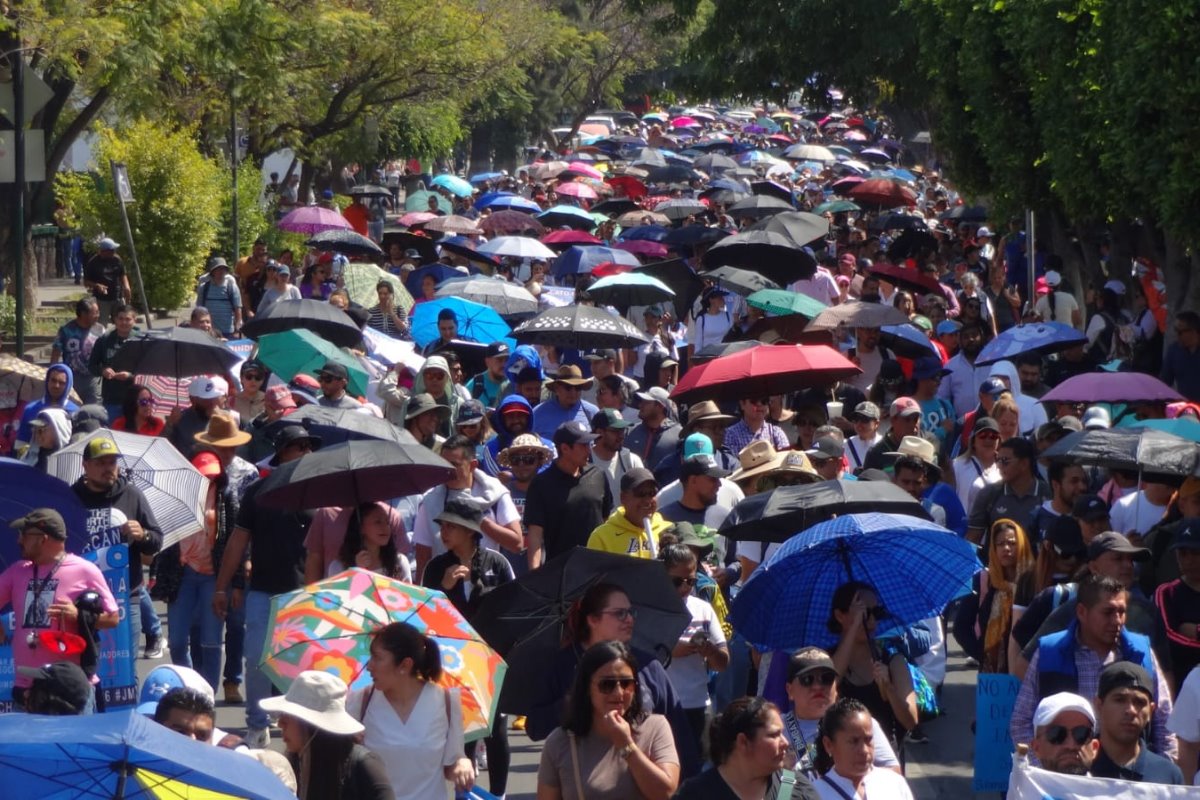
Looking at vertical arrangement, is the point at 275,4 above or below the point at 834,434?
above

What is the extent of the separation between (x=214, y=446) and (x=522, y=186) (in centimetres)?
4021

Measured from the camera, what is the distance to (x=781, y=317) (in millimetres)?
17594

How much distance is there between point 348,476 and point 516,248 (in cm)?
1548

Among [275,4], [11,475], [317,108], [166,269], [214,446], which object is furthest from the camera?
[317,108]

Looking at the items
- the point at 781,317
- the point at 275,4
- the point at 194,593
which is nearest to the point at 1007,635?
the point at 194,593

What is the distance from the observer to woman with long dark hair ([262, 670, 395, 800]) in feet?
19.7

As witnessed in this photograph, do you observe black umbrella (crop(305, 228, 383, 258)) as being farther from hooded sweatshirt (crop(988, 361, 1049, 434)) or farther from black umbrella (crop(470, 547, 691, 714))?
black umbrella (crop(470, 547, 691, 714))

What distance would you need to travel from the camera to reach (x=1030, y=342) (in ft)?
45.9

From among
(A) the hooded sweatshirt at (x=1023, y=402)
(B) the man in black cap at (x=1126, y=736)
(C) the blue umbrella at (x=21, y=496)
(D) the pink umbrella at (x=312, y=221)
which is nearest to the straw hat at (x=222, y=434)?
(C) the blue umbrella at (x=21, y=496)

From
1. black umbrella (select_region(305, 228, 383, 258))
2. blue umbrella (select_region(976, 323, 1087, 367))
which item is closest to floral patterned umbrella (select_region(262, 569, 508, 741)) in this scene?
blue umbrella (select_region(976, 323, 1087, 367))

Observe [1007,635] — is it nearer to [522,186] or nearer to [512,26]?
[512,26]

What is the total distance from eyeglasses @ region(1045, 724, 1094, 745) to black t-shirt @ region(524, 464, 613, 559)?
4.01 m

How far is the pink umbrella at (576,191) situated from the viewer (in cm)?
4299

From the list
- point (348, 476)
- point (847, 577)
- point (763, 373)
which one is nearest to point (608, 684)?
point (847, 577)
